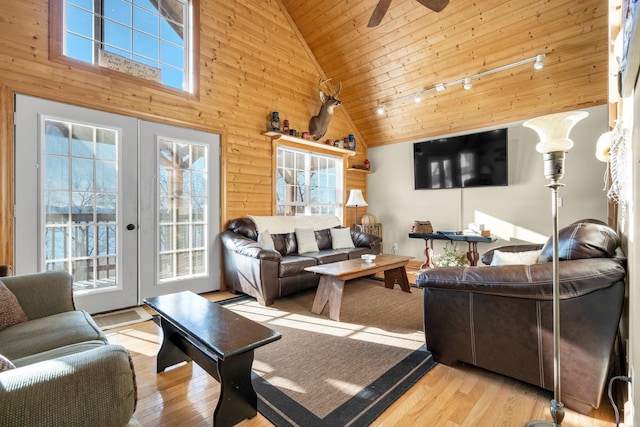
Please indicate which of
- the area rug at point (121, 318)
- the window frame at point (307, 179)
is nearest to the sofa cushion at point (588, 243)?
the area rug at point (121, 318)

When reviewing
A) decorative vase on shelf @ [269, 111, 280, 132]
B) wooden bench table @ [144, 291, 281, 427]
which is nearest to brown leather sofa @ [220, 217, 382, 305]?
decorative vase on shelf @ [269, 111, 280, 132]

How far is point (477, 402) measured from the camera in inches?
65.6

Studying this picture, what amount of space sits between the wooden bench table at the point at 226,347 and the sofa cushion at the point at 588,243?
1671mm

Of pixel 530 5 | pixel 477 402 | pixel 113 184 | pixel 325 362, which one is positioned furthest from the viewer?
pixel 530 5

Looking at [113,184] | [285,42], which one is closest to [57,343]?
[113,184]

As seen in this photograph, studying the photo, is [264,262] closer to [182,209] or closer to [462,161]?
[182,209]

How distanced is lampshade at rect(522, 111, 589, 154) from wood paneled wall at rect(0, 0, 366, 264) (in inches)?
139

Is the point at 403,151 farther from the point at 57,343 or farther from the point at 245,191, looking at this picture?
the point at 57,343

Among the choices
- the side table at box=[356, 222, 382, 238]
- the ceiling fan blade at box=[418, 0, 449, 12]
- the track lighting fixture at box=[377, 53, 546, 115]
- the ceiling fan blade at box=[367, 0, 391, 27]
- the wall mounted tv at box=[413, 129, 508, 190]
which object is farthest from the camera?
the side table at box=[356, 222, 382, 238]

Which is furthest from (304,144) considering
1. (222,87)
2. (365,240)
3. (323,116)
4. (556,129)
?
(556,129)

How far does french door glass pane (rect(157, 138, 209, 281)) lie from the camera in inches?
141

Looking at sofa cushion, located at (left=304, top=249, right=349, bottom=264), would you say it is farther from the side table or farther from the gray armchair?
the gray armchair

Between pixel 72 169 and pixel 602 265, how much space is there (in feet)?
13.5

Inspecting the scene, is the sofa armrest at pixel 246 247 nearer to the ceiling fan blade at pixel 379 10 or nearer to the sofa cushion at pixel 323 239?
the sofa cushion at pixel 323 239
